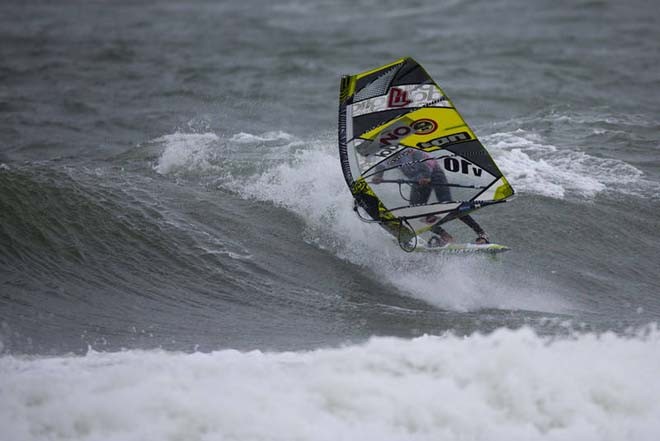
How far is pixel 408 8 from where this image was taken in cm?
3275

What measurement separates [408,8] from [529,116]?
14274 millimetres

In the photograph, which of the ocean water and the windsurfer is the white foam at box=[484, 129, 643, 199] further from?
the windsurfer

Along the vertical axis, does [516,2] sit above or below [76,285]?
above

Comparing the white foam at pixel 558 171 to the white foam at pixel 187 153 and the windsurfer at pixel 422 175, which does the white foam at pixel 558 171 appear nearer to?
the windsurfer at pixel 422 175

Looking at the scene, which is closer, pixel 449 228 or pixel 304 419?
pixel 304 419

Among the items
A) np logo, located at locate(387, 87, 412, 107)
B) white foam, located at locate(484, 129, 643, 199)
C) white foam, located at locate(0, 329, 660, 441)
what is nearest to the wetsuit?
np logo, located at locate(387, 87, 412, 107)

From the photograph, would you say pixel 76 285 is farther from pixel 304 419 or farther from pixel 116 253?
pixel 304 419

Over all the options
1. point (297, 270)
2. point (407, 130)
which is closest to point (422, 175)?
point (407, 130)

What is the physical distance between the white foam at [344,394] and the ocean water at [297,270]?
24 mm

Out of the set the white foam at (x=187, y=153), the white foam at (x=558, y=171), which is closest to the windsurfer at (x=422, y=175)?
the white foam at (x=558, y=171)

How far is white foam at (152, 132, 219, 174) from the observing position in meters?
15.9

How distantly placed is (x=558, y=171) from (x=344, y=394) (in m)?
9.04

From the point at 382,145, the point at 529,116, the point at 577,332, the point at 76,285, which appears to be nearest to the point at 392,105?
the point at 382,145

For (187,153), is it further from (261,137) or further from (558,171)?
(558,171)
